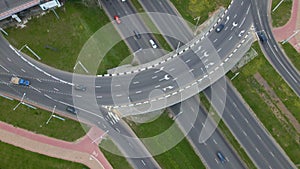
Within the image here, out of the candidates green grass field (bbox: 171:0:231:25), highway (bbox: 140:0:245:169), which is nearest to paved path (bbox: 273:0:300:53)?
green grass field (bbox: 171:0:231:25)

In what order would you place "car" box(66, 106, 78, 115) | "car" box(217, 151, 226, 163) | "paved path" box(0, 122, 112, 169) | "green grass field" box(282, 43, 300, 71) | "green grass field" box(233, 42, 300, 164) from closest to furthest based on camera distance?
"paved path" box(0, 122, 112, 169) → "car" box(217, 151, 226, 163) → "green grass field" box(233, 42, 300, 164) → "car" box(66, 106, 78, 115) → "green grass field" box(282, 43, 300, 71)

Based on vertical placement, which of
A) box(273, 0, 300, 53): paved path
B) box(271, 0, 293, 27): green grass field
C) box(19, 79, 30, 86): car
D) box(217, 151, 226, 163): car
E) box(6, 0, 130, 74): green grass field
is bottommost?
box(217, 151, 226, 163): car

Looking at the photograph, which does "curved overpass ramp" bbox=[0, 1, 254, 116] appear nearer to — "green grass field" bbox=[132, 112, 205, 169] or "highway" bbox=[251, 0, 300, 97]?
"green grass field" bbox=[132, 112, 205, 169]

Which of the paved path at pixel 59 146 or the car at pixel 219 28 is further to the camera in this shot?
the car at pixel 219 28

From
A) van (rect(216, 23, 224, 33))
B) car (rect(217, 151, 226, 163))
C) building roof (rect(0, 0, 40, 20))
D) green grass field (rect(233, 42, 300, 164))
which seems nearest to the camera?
car (rect(217, 151, 226, 163))

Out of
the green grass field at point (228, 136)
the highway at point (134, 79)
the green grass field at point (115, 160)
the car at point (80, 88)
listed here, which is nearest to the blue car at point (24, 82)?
the highway at point (134, 79)

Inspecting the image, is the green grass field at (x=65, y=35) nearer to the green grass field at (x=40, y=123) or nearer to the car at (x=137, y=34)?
the car at (x=137, y=34)

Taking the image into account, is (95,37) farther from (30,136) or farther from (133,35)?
(30,136)

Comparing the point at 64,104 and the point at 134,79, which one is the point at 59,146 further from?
the point at 134,79

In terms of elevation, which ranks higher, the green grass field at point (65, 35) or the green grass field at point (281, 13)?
the green grass field at point (65, 35)
